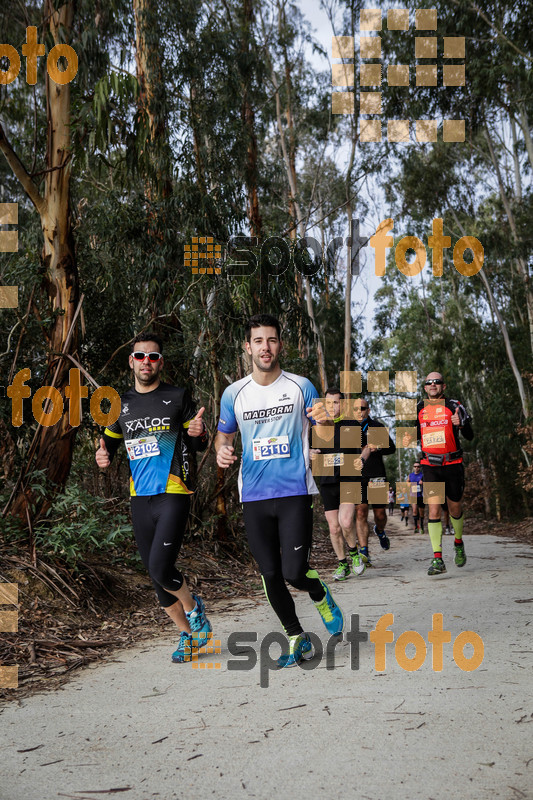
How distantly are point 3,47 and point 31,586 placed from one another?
252 inches

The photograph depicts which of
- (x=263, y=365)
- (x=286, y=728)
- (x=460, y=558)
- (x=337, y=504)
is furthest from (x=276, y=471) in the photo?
(x=460, y=558)

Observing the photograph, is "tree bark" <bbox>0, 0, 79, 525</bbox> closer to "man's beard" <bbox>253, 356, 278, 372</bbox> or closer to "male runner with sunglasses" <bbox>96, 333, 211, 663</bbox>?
"male runner with sunglasses" <bbox>96, 333, 211, 663</bbox>

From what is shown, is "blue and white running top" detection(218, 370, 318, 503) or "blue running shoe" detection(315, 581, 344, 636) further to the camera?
"blue running shoe" detection(315, 581, 344, 636)

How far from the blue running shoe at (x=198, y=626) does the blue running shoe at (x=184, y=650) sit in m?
0.04

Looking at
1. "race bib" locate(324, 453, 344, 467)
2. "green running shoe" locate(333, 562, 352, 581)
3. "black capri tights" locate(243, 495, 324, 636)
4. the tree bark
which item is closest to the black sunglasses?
"black capri tights" locate(243, 495, 324, 636)

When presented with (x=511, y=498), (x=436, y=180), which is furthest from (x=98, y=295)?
(x=511, y=498)

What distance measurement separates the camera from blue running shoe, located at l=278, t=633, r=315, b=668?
476cm

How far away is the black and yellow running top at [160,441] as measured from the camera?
516cm

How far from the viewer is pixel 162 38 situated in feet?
37.3

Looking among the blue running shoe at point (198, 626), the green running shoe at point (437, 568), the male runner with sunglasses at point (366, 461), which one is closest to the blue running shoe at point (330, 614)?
the blue running shoe at point (198, 626)

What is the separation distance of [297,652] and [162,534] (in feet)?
3.78

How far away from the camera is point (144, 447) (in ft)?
17.1

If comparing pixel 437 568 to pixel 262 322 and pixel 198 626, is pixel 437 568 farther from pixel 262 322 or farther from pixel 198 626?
pixel 262 322

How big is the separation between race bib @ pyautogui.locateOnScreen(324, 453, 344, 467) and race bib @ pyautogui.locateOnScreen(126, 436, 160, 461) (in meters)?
4.14
